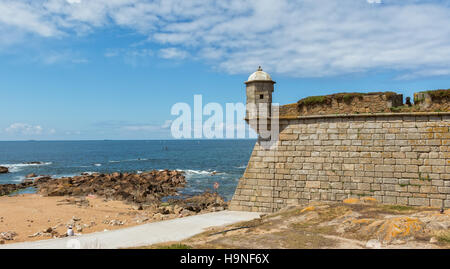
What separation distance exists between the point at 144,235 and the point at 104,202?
16174 mm

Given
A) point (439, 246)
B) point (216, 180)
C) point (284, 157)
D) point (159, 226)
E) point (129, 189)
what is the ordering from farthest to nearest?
point (216, 180) < point (129, 189) < point (284, 157) < point (159, 226) < point (439, 246)

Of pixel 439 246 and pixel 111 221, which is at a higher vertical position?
pixel 439 246

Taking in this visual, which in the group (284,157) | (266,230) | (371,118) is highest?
(371,118)

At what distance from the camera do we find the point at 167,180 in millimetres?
36312

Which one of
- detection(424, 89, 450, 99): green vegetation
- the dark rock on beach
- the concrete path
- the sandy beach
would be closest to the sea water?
the dark rock on beach

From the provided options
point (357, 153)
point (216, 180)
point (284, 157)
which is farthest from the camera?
point (216, 180)

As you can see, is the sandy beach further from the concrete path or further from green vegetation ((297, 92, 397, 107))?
green vegetation ((297, 92, 397, 107))

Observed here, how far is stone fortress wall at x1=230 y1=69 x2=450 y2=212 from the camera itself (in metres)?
11.5

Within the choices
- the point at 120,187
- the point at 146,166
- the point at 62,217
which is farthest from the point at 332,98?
the point at 146,166

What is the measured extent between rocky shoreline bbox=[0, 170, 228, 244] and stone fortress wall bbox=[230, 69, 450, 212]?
514 centimetres
